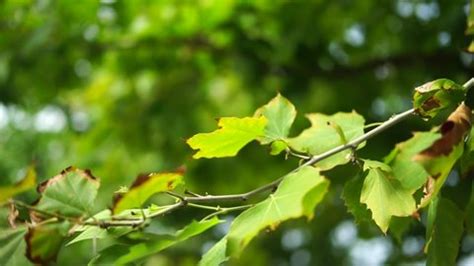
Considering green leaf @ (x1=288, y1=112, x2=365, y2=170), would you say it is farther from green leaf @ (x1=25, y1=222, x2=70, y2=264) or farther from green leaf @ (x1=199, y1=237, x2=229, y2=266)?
green leaf @ (x1=25, y1=222, x2=70, y2=264)

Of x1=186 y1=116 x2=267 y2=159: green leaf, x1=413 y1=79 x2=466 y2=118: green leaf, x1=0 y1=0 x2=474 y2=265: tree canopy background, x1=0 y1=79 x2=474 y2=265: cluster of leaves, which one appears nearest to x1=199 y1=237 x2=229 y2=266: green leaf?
x1=0 y1=79 x2=474 y2=265: cluster of leaves

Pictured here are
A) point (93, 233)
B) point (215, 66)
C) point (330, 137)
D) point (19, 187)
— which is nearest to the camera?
point (19, 187)

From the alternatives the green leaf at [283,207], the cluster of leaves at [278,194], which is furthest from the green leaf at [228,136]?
the green leaf at [283,207]

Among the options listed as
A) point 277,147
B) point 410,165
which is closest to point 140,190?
point 277,147

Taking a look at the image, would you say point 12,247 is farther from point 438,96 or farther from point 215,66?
point 215,66

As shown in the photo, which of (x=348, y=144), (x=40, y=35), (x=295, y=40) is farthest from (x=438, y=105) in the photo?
(x=40, y=35)

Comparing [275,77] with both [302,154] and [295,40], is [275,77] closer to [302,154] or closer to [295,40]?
[295,40]

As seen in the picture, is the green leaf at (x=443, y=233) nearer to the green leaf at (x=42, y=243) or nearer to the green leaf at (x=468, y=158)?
the green leaf at (x=468, y=158)
